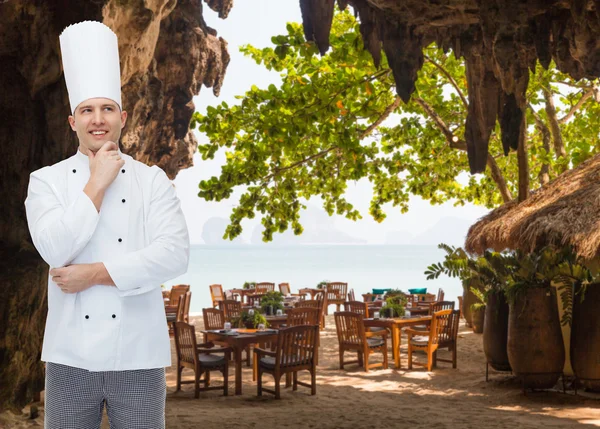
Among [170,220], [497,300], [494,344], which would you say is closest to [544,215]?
[497,300]

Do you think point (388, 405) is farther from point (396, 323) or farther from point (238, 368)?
point (396, 323)

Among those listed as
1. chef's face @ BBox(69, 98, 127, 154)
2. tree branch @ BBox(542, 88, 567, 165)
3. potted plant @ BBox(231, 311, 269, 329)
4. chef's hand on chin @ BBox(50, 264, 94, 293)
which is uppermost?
tree branch @ BBox(542, 88, 567, 165)

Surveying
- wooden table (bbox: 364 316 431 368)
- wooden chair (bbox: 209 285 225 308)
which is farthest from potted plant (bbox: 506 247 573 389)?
wooden chair (bbox: 209 285 225 308)

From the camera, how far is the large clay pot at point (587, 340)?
24.0ft

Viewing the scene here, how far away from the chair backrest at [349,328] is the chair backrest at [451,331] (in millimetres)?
1244

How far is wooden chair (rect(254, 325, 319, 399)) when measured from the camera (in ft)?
25.7

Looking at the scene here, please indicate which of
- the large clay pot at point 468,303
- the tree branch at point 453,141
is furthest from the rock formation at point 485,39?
the large clay pot at point 468,303

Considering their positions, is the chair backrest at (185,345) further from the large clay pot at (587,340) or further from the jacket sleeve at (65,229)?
the jacket sleeve at (65,229)

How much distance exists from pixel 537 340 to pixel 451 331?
2646 mm

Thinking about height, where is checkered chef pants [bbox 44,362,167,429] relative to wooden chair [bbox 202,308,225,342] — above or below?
above

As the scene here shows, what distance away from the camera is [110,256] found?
72.4 inches

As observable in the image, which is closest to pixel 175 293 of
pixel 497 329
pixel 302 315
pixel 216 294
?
pixel 216 294

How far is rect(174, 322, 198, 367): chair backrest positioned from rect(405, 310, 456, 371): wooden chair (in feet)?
11.5

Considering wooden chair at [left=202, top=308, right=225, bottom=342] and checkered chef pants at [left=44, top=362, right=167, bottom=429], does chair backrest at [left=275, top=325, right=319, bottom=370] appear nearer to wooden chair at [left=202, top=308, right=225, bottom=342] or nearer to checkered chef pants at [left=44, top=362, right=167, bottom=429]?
wooden chair at [left=202, top=308, right=225, bottom=342]
